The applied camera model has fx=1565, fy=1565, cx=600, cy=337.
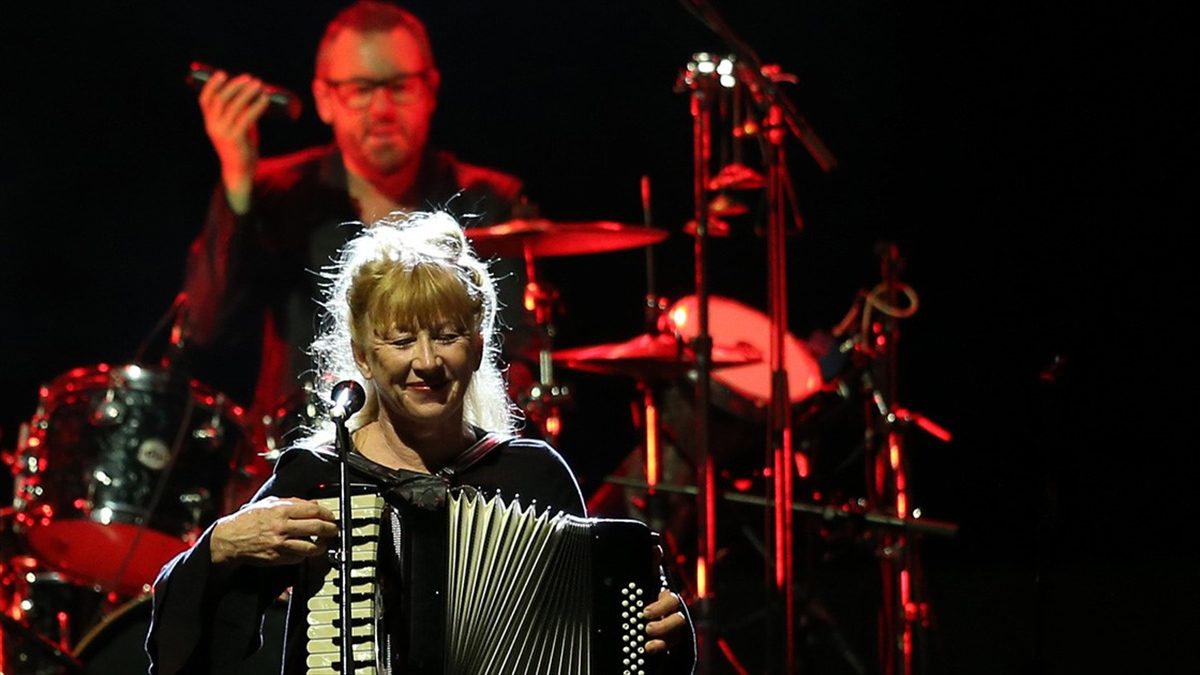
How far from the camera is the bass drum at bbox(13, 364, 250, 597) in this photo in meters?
5.88

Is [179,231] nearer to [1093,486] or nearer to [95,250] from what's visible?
[95,250]

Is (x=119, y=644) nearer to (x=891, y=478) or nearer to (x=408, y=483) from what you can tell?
(x=408, y=483)

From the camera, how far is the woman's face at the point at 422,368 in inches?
→ 124

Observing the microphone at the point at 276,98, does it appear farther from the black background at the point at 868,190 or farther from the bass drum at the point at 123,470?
the bass drum at the point at 123,470

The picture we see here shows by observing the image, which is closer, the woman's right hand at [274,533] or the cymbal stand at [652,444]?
the woman's right hand at [274,533]

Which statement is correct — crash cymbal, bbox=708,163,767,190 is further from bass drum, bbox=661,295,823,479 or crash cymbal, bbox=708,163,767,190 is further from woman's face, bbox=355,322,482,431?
woman's face, bbox=355,322,482,431

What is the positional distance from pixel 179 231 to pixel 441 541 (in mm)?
4740

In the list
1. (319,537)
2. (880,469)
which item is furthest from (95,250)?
(319,537)

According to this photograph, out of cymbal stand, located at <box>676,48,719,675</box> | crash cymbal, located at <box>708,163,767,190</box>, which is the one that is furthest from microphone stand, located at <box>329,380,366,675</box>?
crash cymbal, located at <box>708,163,767,190</box>

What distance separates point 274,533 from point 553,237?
324 centimetres

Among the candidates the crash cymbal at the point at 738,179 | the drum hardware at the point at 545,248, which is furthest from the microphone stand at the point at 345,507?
the crash cymbal at the point at 738,179

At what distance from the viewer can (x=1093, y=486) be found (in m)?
7.49

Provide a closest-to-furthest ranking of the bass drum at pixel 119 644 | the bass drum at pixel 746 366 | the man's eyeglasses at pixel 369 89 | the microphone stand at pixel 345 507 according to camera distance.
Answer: the microphone stand at pixel 345 507 < the bass drum at pixel 119 644 < the bass drum at pixel 746 366 < the man's eyeglasses at pixel 369 89

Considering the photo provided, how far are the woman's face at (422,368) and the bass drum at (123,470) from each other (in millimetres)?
2958
